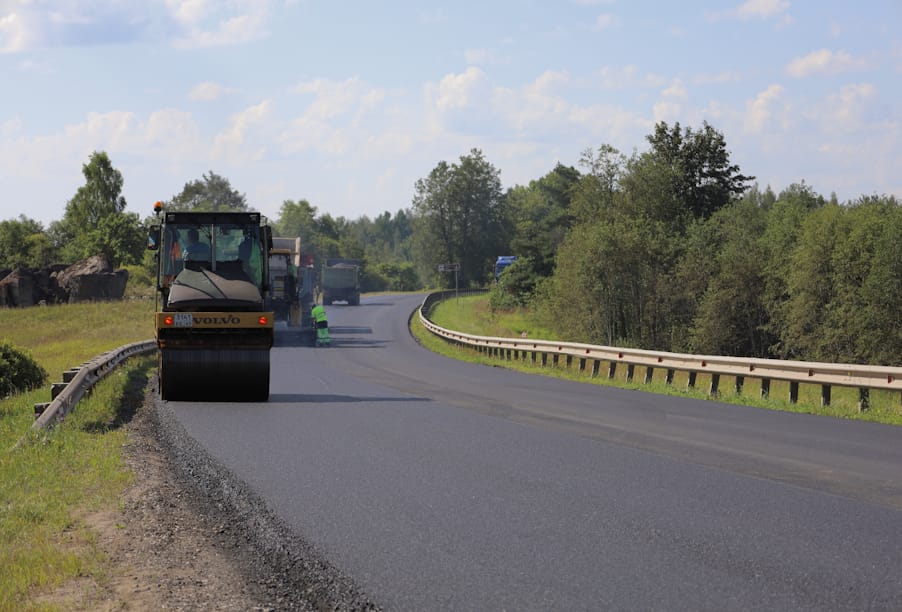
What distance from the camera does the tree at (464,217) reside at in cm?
13175

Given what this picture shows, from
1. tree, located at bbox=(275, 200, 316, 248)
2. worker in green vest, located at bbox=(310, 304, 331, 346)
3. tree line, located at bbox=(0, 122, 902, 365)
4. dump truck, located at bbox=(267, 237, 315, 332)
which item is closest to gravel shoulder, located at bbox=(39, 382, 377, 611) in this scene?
dump truck, located at bbox=(267, 237, 315, 332)

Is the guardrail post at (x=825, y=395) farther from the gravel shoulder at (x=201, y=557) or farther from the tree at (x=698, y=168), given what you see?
the tree at (x=698, y=168)

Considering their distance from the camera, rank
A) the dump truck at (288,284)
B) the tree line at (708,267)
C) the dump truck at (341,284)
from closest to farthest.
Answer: the dump truck at (288,284) → the tree line at (708,267) → the dump truck at (341,284)

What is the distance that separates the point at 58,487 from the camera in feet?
31.7

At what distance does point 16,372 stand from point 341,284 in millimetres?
55621

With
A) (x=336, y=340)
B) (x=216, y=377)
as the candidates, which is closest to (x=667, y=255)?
(x=336, y=340)

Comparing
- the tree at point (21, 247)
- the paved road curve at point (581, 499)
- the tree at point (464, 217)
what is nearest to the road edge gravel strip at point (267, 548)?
the paved road curve at point (581, 499)

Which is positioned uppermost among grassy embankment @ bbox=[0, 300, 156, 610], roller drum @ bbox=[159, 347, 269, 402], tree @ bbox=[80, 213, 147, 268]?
tree @ bbox=[80, 213, 147, 268]

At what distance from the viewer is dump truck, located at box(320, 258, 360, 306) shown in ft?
263

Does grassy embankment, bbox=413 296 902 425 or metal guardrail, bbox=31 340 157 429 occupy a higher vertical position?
metal guardrail, bbox=31 340 157 429

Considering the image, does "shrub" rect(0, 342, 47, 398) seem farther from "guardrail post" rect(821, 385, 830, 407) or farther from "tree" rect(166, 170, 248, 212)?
"tree" rect(166, 170, 248, 212)

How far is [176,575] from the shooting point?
661 centimetres

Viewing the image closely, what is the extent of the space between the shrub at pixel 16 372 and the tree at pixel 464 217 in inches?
4187

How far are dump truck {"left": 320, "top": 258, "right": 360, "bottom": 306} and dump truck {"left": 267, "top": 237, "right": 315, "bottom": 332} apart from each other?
108 ft
